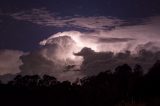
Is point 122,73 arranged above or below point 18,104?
above

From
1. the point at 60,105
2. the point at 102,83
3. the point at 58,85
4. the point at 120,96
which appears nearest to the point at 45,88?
the point at 58,85

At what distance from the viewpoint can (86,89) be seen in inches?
4400

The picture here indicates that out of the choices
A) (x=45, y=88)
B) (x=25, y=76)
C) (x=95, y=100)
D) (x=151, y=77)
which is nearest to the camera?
(x=151, y=77)

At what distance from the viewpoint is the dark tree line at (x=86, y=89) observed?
9375cm

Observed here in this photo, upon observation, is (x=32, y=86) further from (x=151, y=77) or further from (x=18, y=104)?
(x=151, y=77)

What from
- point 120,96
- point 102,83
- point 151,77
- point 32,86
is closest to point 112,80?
point 102,83

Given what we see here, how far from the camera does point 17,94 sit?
380 feet

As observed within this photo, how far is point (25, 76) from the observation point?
130125 mm

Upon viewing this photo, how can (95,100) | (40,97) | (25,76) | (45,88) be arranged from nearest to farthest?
1. (95,100)
2. (40,97)
3. (45,88)
4. (25,76)

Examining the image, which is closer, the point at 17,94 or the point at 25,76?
the point at 17,94

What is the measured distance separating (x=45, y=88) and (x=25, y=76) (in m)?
13.0

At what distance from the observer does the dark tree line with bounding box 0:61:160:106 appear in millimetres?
93750

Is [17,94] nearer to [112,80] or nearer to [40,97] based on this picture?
[40,97]

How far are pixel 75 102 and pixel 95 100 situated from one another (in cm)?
689
